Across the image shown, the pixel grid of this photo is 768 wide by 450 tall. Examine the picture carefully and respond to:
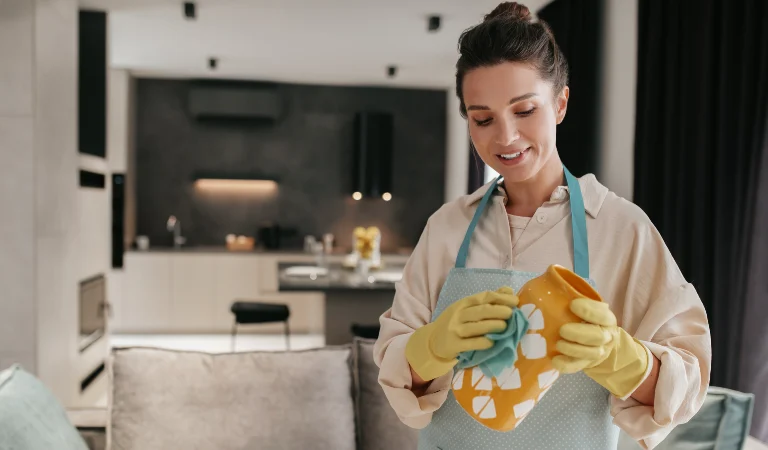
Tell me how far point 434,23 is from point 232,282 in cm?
325

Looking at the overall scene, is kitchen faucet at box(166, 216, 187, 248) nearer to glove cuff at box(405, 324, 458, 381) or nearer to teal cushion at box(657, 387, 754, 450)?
teal cushion at box(657, 387, 754, 450)

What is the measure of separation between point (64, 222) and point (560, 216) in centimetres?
332

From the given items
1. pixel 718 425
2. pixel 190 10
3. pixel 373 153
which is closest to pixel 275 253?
pixel 373 153

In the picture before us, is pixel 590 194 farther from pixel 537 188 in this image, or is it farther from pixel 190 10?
pixel 190 10

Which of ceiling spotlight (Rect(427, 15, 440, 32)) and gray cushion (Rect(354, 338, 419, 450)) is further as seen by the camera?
ceiling spotlight (Rect(427, 15, 440, 32))

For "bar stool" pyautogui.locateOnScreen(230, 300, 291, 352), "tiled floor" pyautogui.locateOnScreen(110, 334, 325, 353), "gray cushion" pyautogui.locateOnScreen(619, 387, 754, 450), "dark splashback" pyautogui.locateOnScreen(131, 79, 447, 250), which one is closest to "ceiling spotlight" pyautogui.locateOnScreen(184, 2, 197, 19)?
"bar stool" pyautogui.locateOnScreen(230, 300, 291, 352)

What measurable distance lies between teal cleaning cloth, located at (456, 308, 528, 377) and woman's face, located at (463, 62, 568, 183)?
284 mm

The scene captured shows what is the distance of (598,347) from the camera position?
790 millimetres

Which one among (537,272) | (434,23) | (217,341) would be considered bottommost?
(217,341)

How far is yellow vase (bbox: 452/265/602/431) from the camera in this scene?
818 mm

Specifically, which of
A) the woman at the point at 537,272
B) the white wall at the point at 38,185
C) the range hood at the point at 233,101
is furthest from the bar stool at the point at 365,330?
the range hood at the point at 233,101

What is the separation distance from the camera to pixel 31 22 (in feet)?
10.2

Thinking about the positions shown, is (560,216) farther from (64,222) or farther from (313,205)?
(313,205)

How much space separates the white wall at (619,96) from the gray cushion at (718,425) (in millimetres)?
1341
